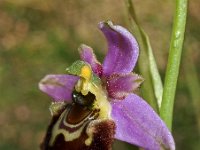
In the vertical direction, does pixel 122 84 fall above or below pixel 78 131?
above

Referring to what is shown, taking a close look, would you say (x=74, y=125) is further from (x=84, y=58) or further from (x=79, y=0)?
(x=79, y=0)

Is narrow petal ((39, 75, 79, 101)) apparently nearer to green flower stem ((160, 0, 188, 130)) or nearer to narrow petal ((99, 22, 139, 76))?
narrow petal ((99, 22, 139, 76))

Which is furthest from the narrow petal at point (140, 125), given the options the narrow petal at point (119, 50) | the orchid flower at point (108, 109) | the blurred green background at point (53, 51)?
the blurred green background at point (53, 51)

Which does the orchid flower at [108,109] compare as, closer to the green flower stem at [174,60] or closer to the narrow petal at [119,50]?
the narrow petal at [119,50]

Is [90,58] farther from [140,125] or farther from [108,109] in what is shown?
[140,125]

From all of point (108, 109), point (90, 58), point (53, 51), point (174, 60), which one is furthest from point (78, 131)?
point (53, 51)

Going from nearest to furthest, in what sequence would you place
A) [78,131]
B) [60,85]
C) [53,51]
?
[78,131] < [60,85] < [53,51]
